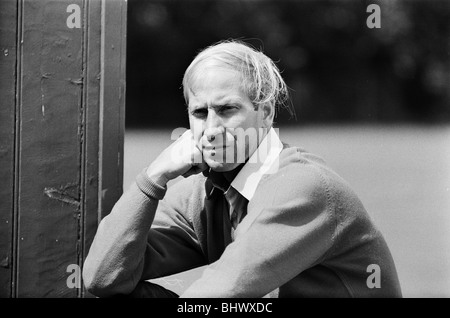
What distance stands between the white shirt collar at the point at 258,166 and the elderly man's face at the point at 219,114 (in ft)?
0.08

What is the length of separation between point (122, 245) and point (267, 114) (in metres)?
0.54

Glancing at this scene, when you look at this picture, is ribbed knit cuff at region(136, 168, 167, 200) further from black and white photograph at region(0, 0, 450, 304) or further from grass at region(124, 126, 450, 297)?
grass at region(124, 126, 450, 297)

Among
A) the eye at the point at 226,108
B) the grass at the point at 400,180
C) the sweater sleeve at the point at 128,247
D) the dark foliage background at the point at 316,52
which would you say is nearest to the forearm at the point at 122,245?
the sweater sleeve at the point at 128,247

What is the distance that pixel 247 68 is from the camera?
2041mm

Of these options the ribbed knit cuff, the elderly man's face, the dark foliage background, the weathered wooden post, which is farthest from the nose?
the dark foliage background

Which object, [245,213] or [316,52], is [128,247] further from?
[316,52]

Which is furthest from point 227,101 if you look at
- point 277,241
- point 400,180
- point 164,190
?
point 400,180

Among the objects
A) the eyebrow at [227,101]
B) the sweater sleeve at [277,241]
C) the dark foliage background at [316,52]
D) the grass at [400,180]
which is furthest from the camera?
the dark foliage background at [316,52]

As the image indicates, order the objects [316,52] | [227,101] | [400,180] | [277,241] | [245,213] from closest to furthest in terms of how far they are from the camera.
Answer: [277,241], [227,101], [245,213], [400,180], [316,52]

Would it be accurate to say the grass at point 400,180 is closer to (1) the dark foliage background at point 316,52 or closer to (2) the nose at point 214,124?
(1) the dark foliage background at point 316,52

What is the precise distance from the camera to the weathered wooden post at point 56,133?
7.38 feet

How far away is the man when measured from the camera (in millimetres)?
1852
